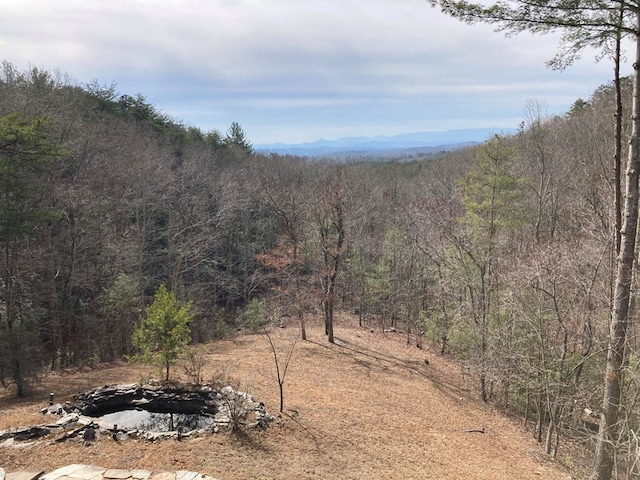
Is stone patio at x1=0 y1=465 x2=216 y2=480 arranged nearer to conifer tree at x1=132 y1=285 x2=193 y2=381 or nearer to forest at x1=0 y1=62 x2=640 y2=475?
conifer tree at x1=132 y1=285 x2=193 y2=381

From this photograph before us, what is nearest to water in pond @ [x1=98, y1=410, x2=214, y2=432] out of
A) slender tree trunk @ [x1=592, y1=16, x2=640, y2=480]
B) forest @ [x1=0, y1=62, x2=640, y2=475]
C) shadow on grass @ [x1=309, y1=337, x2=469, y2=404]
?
forest @ [x1=0, y1=62, x2=640, y2=475]

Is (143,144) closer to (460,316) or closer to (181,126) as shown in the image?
(181,126)

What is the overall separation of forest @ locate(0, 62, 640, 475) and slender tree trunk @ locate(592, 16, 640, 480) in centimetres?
29

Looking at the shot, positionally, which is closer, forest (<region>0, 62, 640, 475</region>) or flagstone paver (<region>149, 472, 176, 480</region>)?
flagstone paver (<region>149, 472, 176, 480</region>)

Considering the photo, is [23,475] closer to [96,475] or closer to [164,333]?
[96,475]

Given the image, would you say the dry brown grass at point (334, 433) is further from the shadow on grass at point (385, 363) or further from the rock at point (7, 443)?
the rock at point (7, 443)

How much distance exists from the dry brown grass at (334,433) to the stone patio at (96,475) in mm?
314

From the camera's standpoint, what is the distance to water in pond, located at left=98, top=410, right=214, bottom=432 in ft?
29.5

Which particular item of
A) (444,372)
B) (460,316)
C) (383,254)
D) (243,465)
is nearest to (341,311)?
(383,254)

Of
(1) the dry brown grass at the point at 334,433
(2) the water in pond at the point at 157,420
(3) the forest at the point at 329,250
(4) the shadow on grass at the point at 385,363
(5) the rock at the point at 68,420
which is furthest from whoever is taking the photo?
(4) the shadow on grass at the point at 385,363

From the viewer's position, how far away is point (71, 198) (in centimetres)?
1535

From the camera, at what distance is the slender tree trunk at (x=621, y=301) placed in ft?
17.7

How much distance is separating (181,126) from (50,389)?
93.4 ft

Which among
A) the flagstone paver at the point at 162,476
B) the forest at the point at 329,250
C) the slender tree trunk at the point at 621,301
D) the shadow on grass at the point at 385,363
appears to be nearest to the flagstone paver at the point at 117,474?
the flagstone paver at the point at 162,476
